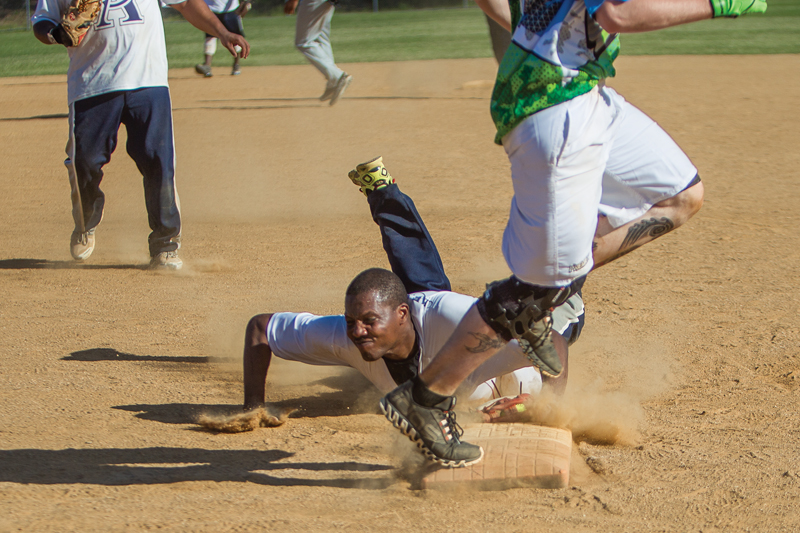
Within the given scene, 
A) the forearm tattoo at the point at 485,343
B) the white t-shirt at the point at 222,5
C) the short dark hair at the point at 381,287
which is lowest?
the white t-shirt at the point at 222,5

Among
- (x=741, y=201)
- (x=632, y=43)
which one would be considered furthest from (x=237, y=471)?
(x=632, y=43)

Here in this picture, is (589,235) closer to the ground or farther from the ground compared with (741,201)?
farther from the ground

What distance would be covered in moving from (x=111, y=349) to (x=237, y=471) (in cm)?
148

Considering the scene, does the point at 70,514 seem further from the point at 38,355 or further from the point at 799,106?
the point at 799,106

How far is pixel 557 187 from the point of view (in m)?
2.36

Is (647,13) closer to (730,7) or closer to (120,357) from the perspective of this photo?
(730,7)

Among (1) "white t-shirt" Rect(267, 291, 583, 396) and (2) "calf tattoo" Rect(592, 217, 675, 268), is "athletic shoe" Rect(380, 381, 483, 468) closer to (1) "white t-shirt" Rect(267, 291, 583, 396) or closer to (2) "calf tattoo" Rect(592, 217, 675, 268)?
(1) "white t-shirt" Rect(267, 291, 583, 396)

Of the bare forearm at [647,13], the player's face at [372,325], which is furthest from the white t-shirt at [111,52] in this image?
the bare forearm at [647,13]

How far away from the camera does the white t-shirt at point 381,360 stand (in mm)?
2980

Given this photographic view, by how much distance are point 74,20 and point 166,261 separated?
4.95ft

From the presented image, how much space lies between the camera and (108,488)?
2.64 metres

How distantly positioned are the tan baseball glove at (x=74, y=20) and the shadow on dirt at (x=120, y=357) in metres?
2.09

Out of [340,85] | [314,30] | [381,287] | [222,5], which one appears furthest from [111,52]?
[222,5]

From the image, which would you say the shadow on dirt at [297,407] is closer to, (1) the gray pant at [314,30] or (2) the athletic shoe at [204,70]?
(1) the gray pant at [314,30]
